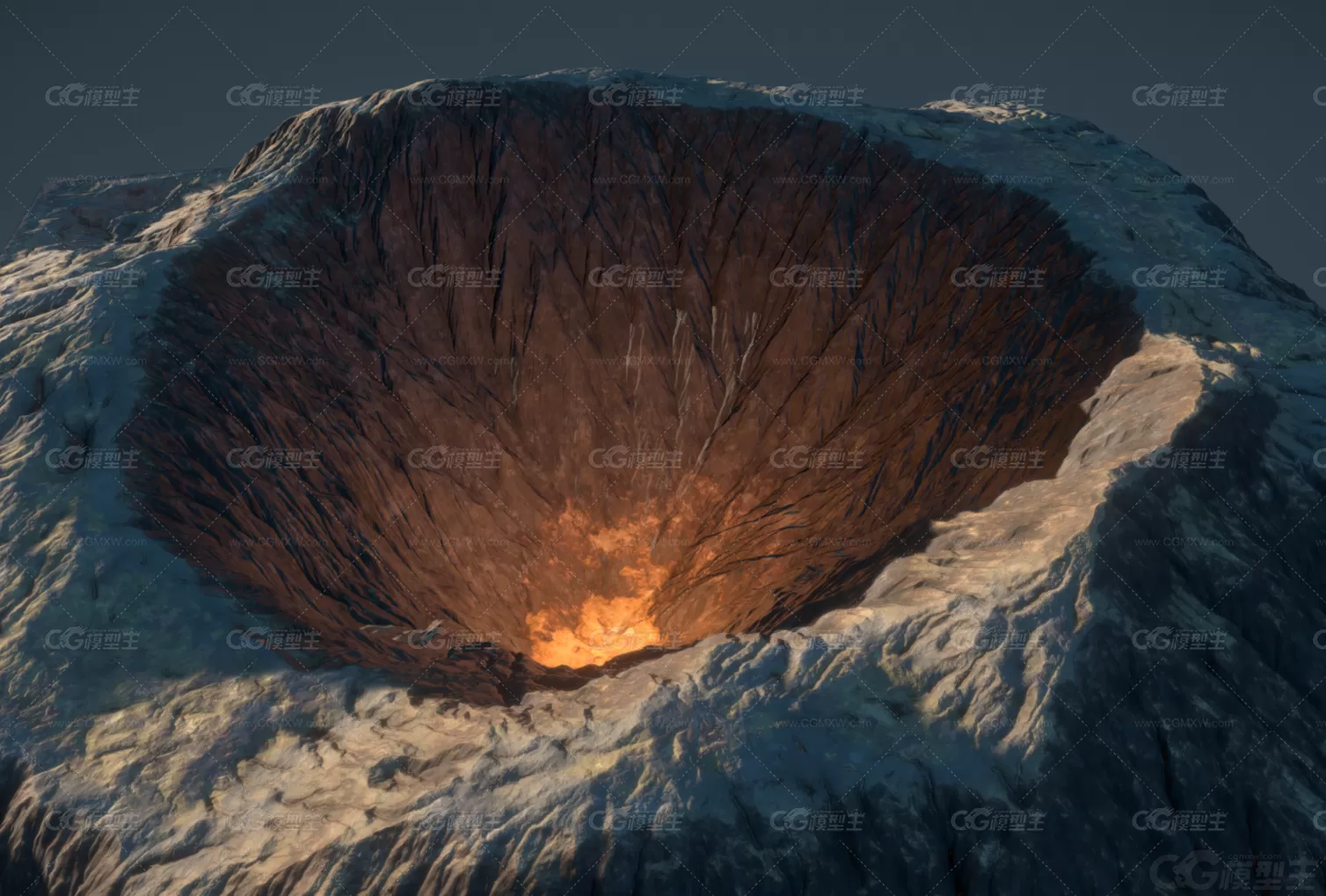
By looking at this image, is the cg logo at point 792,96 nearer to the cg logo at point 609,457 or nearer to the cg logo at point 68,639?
the cg logo at point 609,457

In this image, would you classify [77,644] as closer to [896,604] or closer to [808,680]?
[808,680]

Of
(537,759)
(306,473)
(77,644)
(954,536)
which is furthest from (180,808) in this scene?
(954,536)

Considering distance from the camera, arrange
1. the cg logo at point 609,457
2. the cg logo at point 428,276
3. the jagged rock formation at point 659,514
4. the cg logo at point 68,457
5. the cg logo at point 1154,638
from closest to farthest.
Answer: the jagged rock formation at point 659,514 < the cg logo at point 1154,638 < the cg logo at point 68,457 < the cg logo at point 428,276 < the cg logo at point 609,457

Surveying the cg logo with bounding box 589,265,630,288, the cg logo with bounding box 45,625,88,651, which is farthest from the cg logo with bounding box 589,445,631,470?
the cg logo with bounding box 45,625,88,651

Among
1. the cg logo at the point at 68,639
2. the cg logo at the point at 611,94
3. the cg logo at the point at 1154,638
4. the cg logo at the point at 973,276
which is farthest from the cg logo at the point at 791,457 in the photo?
the cg logo at the point at 68,639

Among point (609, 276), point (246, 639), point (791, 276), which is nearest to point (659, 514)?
point (609, 276)

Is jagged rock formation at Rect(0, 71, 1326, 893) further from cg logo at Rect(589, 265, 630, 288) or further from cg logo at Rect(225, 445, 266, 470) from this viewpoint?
cg logo at Rect(589, 265, 630, 288)

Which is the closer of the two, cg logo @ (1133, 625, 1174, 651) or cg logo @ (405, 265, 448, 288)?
cg logo @ (1133, 625, 1174, 651)
